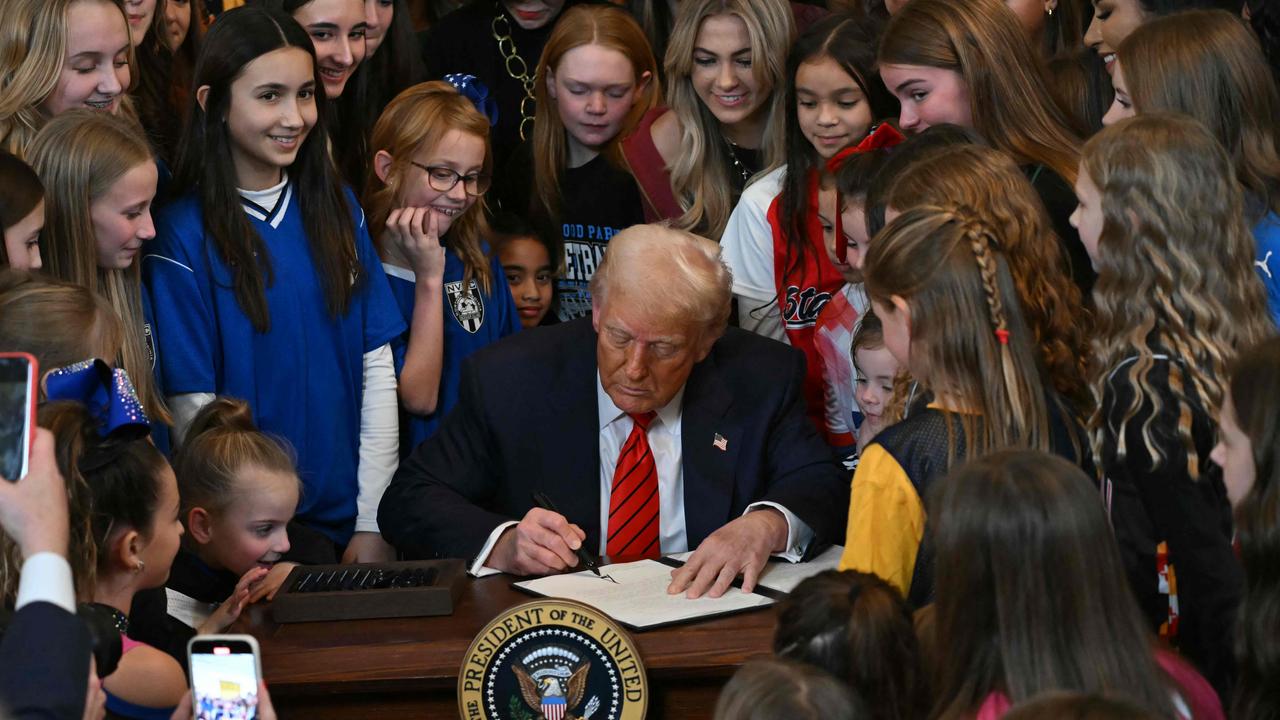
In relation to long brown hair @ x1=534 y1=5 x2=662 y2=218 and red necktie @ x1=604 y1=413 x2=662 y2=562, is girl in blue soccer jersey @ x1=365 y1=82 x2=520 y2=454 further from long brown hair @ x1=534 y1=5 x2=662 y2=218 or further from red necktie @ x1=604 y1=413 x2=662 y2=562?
red necktie @ x1=604 y1=413 x2=662 y2=562

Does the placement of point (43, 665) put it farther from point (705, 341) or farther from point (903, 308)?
point (705, 341)

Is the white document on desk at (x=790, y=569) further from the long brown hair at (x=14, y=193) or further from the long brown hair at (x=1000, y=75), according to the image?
the long brown hair at (x=14, y=193)

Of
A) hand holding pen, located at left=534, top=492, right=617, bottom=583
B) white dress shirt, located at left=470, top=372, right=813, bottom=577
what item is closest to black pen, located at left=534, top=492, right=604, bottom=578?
hand holding pen, located at left=534, top=492, right=617, bottom=583

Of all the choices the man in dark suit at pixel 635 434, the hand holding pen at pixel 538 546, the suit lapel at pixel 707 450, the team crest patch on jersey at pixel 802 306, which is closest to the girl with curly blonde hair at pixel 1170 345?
the man in dark suit at pixel 635 434

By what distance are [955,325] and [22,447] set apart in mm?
1363

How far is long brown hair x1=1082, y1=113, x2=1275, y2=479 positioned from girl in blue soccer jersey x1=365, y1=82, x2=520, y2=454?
1.83 metres

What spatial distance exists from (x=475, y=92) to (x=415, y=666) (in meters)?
2.12

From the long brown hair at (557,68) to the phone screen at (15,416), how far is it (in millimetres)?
2534

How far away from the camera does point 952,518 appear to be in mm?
1960

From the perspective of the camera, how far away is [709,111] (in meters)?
4.32

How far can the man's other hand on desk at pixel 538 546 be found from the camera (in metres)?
3.02

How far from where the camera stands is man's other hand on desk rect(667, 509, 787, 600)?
2.88 meters

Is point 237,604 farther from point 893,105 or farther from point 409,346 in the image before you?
point 893,105

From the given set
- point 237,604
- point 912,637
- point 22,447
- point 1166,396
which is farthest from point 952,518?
point 237,604
